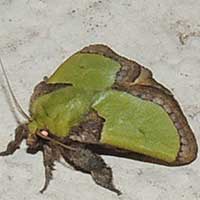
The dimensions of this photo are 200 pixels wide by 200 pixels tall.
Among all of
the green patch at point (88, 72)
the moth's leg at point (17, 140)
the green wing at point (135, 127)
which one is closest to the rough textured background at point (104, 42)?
the moth's leg at point (17, 140)

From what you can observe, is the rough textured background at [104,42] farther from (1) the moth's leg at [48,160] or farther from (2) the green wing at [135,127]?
(2) the green wing at [135,127]

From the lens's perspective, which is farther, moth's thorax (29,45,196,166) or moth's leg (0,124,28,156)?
Result: moth's leg (0,124,28,156)

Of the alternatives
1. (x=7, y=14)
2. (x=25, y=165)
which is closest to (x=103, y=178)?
(x=25, y=165)

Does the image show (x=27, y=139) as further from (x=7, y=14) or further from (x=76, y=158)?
(x=7, y=14)

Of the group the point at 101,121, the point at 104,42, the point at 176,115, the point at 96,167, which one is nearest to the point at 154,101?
the point at 176,115

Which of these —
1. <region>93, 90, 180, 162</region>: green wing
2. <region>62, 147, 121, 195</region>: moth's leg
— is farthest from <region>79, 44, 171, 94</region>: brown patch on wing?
<region>62, 147, 121, 195</region>: moth's leg

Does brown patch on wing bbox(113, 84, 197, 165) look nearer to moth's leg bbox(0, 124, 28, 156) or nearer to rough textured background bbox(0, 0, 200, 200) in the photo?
rough textured background bbox(0, 0, 200, 200)
